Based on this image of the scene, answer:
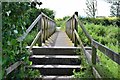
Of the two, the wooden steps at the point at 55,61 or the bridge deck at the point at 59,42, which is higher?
the bridge deck at the point at 59,42

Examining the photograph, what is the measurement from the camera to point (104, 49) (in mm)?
3568

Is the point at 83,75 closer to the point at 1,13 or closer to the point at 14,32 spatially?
the point at 14,32

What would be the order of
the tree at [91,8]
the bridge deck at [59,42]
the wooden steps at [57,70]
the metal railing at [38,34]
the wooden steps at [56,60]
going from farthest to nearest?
the tree at [91,8] < the bridge deck at [59,42] < the wooden steps at [56,60] < the wooden steps at [57,70] < the metal railing at [38,34]

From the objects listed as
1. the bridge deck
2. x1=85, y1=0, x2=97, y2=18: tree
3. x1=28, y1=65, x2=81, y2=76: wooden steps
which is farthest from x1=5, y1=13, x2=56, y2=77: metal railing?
x1=85, y1=0, x2=97, y2=18: tree

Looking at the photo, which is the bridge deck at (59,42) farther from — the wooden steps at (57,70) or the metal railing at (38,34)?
the wooden steps at (57,70)

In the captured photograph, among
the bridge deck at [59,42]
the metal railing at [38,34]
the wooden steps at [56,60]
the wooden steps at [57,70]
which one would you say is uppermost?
the metal railing at [38,34]

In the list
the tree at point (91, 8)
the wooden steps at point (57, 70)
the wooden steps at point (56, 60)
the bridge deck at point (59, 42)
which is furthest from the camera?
the tree at point (91, 8)

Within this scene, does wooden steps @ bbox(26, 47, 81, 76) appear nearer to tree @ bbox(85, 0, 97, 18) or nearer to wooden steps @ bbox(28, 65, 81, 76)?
wooden steps @ bbox(28, 65, 81, 76)

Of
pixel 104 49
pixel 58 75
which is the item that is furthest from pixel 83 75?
pixel 104 49

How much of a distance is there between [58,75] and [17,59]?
5.78 feet

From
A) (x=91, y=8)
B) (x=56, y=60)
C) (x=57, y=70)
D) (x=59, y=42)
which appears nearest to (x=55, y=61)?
(x=56, y=60)

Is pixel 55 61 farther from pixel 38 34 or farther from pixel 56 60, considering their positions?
pixel 38 34

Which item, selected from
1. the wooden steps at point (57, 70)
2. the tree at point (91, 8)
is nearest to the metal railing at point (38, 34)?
the wooden steps at point (57, 70)

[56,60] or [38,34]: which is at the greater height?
[38,34]
